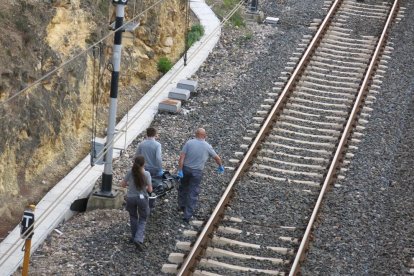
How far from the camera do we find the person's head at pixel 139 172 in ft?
46.3

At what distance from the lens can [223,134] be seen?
62.6 feet

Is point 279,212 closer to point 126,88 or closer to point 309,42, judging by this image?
point 126,88

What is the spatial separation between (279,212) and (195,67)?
7228 mm

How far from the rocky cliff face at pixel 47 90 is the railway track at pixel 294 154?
8.97ft

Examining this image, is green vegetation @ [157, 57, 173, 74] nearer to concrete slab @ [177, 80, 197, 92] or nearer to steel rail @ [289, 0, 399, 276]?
concrete slab @ [177, 80, 197, 92]

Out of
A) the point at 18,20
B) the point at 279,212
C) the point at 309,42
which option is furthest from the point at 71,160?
the point at 309,42

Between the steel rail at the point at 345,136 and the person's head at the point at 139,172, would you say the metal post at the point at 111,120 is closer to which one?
the person's head at the point at 139,172

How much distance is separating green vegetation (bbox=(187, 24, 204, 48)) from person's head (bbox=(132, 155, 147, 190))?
9704mm

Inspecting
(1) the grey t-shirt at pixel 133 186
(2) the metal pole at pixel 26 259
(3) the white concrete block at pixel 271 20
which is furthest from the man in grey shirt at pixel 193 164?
(3) the white concrete block at pixel 271 20

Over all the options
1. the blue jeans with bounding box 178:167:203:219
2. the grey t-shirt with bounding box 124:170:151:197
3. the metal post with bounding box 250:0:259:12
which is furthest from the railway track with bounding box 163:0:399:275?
the metal post with bounding box 250:0:259:12

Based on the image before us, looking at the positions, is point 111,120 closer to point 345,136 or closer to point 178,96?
point 178,96

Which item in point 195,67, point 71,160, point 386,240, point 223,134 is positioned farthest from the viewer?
point 195,67

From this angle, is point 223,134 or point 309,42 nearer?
point 223,134

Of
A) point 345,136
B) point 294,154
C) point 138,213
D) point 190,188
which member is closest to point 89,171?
point 190,188
